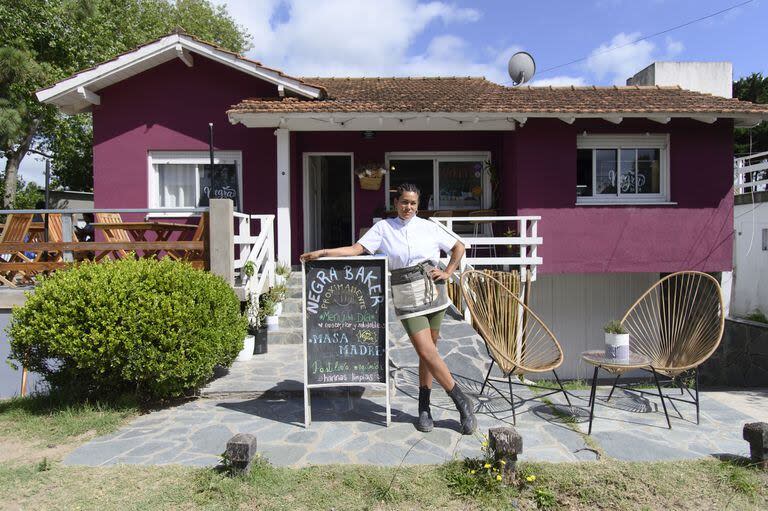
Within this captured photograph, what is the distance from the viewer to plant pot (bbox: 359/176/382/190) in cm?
1026

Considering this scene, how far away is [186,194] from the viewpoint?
1005 centimetres

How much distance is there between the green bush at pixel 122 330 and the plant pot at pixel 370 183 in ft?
18.9

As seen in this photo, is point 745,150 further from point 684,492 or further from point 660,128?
point 684,492

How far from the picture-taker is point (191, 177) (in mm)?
10062

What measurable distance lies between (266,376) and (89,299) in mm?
1970

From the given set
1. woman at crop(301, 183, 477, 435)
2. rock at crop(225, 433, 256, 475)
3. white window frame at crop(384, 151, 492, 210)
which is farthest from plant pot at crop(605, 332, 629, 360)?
white window frame at crop(384, 151, 492, 210)

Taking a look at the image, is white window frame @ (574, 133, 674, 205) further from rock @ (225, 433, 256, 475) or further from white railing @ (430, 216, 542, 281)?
rock @ (225, 433, 256, 475)

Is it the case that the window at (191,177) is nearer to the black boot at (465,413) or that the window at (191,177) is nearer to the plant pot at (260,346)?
the plant pot at (260,346)

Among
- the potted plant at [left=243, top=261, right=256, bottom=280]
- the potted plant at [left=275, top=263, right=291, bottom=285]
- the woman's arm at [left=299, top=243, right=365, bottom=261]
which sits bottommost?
the potted plant at [left=275, top=263, right=291, bottom=285]

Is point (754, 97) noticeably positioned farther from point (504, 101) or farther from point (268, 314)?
point (268, 314)

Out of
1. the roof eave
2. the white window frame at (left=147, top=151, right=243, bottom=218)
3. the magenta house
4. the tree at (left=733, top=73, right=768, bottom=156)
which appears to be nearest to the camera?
the magenta house

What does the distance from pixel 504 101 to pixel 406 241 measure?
626 centimetres

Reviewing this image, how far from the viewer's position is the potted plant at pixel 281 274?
27.8 ft

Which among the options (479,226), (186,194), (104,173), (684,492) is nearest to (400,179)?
(479,226)
